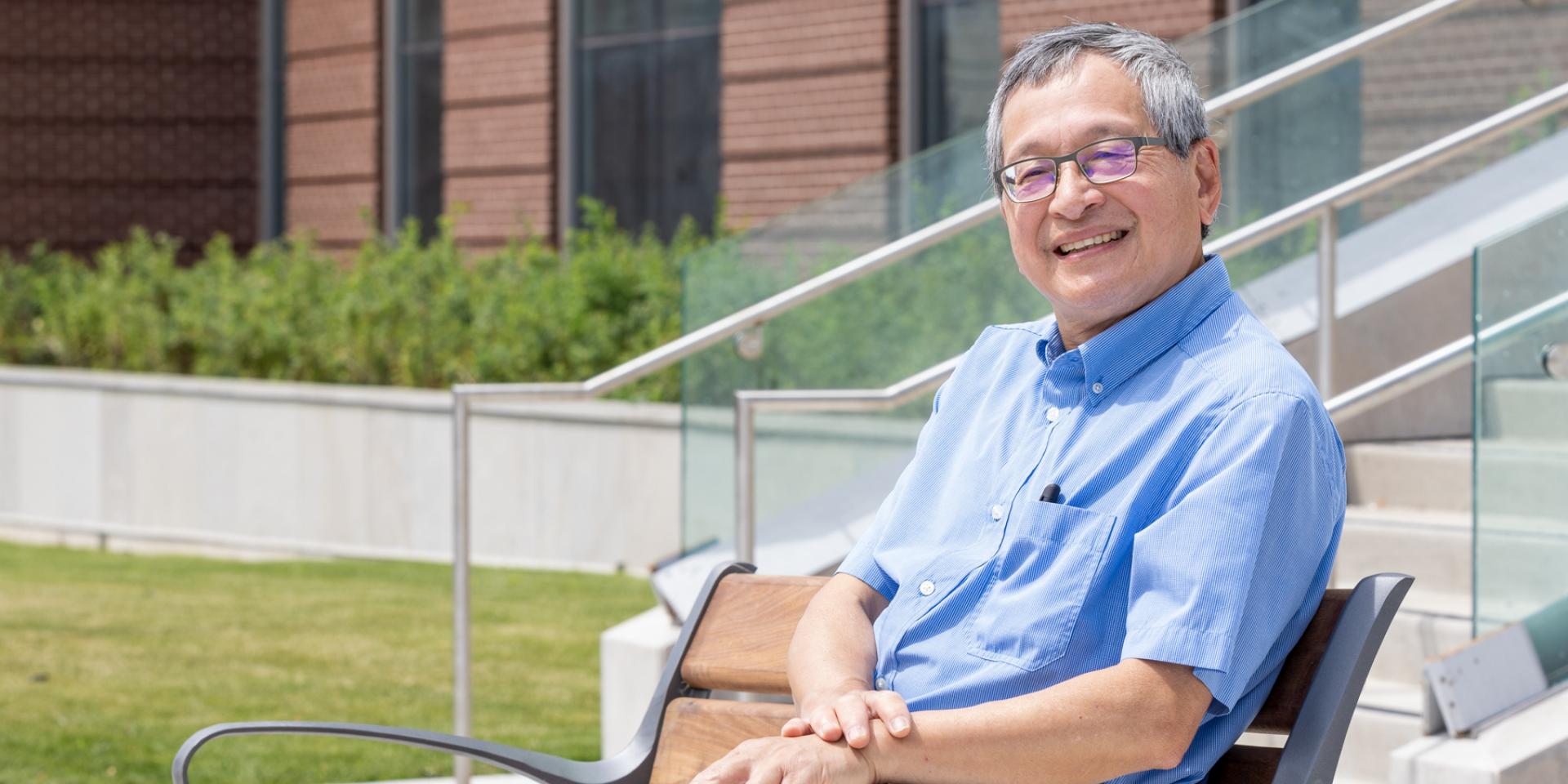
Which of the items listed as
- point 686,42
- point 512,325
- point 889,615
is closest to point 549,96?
point 686,42

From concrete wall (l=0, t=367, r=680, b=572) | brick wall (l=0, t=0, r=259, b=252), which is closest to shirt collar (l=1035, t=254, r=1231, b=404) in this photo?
concrete wall (l=0, t=367, r=680, b=572)

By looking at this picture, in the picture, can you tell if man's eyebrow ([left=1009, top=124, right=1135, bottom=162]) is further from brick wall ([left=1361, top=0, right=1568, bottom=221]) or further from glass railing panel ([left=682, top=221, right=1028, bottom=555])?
brick wall ([left=1361, top=0, right=1568, bottom=221])

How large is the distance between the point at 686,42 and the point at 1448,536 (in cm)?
867

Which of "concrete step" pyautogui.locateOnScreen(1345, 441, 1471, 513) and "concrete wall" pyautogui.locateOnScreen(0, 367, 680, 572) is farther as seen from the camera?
"concrete wall" pyautogui.locateOnScreen(0, 367, 680, 572)

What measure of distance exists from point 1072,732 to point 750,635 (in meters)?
0.88

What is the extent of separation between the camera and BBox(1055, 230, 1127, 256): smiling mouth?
2.39 metres

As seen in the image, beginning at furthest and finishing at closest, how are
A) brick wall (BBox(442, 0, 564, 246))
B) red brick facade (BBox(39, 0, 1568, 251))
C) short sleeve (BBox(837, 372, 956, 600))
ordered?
1. brick wall (BBox(442, 0, 564, 246))
2. red brick facade (BBox(39, 0, 1568, 251))
3. short sleeve (BBox(837, 372, 956, 600))

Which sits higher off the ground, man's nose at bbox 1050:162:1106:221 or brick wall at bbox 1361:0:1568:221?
brick wall at bbox 1361:0:1568:221

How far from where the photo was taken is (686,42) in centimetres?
1255

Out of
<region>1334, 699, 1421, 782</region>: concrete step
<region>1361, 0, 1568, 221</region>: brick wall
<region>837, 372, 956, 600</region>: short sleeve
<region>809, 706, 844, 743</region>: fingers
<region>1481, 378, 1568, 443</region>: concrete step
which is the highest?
<region>1361, 0, 1568, 221</region>: brick wall

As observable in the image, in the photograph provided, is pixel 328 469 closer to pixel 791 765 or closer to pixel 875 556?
pixel 875 556

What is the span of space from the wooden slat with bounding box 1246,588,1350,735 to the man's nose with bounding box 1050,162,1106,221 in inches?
22.6

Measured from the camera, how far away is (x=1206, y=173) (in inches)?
95.7

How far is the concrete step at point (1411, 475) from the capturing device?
516 centimetres
